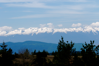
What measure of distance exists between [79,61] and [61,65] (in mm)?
4526

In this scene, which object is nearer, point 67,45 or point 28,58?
point 67,45

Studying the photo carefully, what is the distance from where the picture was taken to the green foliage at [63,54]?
1188 inches

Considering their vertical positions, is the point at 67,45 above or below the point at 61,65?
above

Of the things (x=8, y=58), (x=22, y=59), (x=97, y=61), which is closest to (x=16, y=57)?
(x=22, y=59)

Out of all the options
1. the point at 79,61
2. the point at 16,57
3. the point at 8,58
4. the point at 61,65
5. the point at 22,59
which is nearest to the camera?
the point at 61,65

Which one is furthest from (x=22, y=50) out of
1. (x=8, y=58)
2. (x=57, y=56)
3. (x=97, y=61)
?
(x=97, y=61)

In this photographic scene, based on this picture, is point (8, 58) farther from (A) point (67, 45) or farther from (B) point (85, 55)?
(B) point (85, 55)

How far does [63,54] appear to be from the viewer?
3053 centimetres

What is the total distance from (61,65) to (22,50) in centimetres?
2694

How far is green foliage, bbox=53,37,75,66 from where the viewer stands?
30.2 m

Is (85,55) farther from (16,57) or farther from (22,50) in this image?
(16,57)

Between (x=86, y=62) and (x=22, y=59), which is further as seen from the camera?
(x=22, y=59)

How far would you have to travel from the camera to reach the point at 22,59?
53594 mm

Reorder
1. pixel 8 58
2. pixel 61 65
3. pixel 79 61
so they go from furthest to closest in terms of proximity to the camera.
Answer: pixel 8 58 → pixel 79 61 → pixel 61 65
